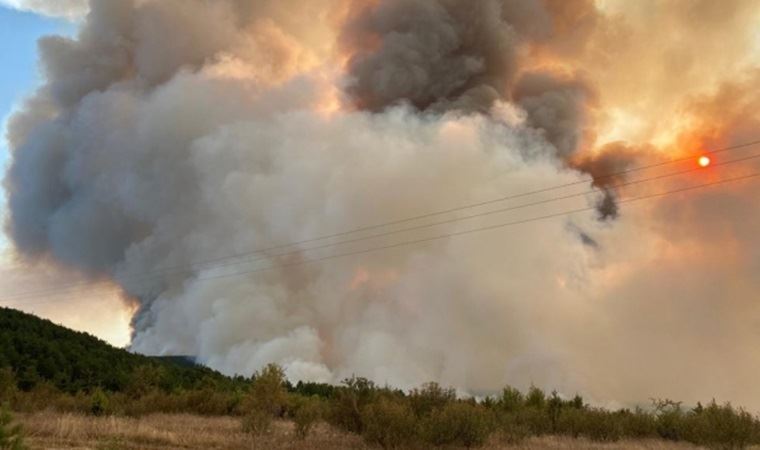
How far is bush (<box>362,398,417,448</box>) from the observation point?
67.8 ft

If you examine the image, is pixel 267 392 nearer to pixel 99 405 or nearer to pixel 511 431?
pixel 511 431

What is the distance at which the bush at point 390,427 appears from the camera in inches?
814

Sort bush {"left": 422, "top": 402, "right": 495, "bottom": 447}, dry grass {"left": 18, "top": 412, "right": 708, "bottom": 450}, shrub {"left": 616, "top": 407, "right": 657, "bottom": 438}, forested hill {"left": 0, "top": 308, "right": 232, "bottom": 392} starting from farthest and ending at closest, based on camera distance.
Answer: forested hill {"left": 0, "top": 308, "right": 232, "bottom": 392}, shrub {"left": 616, "top": 407, "right": 657, "bottom": 438}, bush {"left": 422, "top": 402, "right": 495, "bottom": 447}, dry grass {"left": 18, "top": 412, "right": 708, "bottom": 450}

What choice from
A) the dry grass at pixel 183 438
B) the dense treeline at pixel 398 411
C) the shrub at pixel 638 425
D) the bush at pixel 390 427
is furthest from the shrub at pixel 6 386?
the shrub at pixel 638 425

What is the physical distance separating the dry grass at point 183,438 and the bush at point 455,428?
2.56 ft

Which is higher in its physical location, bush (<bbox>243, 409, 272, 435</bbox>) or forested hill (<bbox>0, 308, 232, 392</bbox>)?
forested hill (<bbox>0, 308, 232, 392</bbox>)

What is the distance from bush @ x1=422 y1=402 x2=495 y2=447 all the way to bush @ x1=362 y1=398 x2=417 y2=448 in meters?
0.49

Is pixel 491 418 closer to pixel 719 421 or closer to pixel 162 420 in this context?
pixel 719 421

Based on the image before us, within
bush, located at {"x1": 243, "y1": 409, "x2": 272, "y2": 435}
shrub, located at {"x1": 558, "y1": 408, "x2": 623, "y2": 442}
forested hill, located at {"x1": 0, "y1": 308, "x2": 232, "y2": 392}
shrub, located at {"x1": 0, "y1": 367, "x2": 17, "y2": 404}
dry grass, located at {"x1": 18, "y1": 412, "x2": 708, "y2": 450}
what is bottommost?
dry grass, located at {"x1": 18, "y1": 412, "x2": 708, "y2": 450}

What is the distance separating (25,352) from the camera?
163 ft

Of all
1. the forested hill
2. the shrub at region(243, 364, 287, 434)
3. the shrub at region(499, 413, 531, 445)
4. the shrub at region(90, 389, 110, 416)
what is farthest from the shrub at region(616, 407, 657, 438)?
the forested hill

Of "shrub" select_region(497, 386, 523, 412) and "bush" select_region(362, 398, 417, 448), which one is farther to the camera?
"shrub" select_region(497, 386, 523, 412)

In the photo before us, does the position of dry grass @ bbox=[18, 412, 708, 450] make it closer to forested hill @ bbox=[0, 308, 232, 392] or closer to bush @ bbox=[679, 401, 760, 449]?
bush @ bbox=[679, 401, 760, 449]

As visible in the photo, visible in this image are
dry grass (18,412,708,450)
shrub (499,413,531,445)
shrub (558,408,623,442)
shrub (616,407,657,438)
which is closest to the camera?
dry grass (18,412,708,450)
